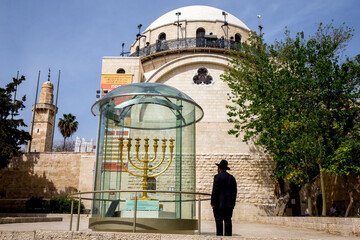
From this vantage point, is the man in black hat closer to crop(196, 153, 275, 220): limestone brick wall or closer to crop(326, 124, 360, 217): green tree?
crop(326, 124, 360, 217): green tree

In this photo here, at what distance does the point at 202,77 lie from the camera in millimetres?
19594

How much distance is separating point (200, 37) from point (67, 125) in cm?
2016

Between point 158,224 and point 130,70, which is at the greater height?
point 130,70

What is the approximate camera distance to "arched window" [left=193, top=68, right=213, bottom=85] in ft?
64.0

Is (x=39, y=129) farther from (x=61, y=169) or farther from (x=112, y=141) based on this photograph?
(x=112, y=141)

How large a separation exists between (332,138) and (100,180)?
10.9 m

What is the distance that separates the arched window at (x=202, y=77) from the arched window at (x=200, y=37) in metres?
5.38

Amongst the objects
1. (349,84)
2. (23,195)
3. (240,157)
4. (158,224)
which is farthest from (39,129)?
(158,224)

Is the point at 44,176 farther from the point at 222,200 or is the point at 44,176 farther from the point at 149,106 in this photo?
the point at 222,200

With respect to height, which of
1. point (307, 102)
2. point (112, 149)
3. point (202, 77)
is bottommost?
point (112, 149)

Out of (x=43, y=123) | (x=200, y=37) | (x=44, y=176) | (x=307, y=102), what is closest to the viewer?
(x=307, y=102)

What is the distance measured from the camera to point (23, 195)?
19016 millimetres

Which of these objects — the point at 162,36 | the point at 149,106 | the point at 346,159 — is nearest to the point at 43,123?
the point at 162,36

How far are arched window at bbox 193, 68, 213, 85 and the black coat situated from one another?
14.8 meters
